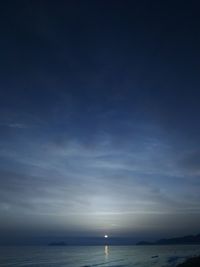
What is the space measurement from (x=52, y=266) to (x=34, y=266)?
5736mm

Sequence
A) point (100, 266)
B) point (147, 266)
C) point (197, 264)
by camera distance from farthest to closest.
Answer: point (100, 266)
point (147, 266)
point (197, 264)

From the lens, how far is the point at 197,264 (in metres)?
53.2

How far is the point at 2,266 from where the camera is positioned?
97.2 metres

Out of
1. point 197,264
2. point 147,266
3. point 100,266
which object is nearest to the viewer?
point 197,264

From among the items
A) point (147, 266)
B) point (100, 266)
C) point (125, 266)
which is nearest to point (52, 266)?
point (100, 266)

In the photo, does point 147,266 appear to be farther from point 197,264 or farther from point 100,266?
point 197,264

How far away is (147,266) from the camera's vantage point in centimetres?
8744

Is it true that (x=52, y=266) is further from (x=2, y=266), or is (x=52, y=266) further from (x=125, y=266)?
(x=125, y=266)

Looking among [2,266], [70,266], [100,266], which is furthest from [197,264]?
[2,266]

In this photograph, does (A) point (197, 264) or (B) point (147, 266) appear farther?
(B) point (147, 266)

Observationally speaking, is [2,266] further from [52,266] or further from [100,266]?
[100,266]

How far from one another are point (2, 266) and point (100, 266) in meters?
30.7

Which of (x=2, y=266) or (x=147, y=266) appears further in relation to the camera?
(x=2, y=266)

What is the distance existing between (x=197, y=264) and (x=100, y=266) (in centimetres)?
→ 4693
